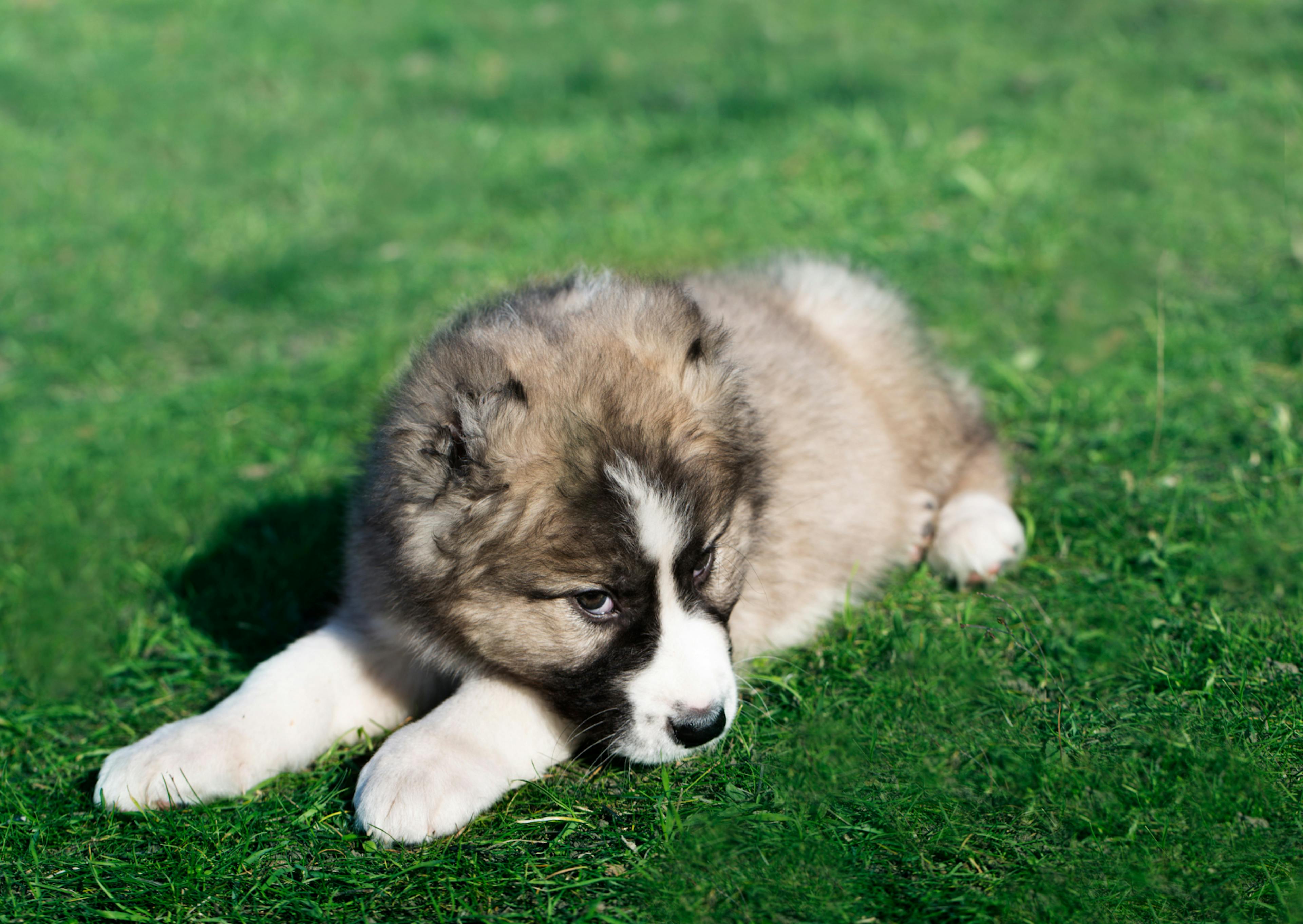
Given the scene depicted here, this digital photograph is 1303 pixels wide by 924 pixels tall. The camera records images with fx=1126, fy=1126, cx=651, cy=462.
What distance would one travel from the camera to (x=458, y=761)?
248 cm

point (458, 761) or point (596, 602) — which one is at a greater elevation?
point (596, 602)

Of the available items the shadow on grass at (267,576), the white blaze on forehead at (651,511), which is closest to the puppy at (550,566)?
the white blaze on forehead at (651,511)

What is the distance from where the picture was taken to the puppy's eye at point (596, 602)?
96.5 inches

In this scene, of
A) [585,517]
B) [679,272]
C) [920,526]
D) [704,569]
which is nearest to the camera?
[585,517]

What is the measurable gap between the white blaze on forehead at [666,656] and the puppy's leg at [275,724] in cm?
80

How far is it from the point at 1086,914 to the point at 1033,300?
11.3 ft

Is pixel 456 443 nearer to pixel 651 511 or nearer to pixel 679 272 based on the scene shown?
pixel 651 511

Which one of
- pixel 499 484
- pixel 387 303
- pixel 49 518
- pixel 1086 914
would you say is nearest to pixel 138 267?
pixel 387 303

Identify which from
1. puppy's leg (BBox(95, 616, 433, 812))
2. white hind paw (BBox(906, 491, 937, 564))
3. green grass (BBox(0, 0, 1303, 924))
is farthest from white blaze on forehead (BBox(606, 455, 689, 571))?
white hind paw (BBox(906, 491, 937, 564))

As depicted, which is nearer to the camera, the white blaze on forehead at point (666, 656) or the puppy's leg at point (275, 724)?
the white blaze on forehead at point (666, 656)

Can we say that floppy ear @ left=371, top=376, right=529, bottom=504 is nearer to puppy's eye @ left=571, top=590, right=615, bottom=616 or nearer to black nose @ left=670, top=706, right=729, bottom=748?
puppy's eye @ left=571, top=590, right=615, bottom=616

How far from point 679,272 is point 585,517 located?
2.10 meters

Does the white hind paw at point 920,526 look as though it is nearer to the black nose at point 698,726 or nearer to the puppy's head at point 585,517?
the puppy's head at point 585,517

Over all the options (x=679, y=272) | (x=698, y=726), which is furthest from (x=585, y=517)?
(x=679, y=272)
